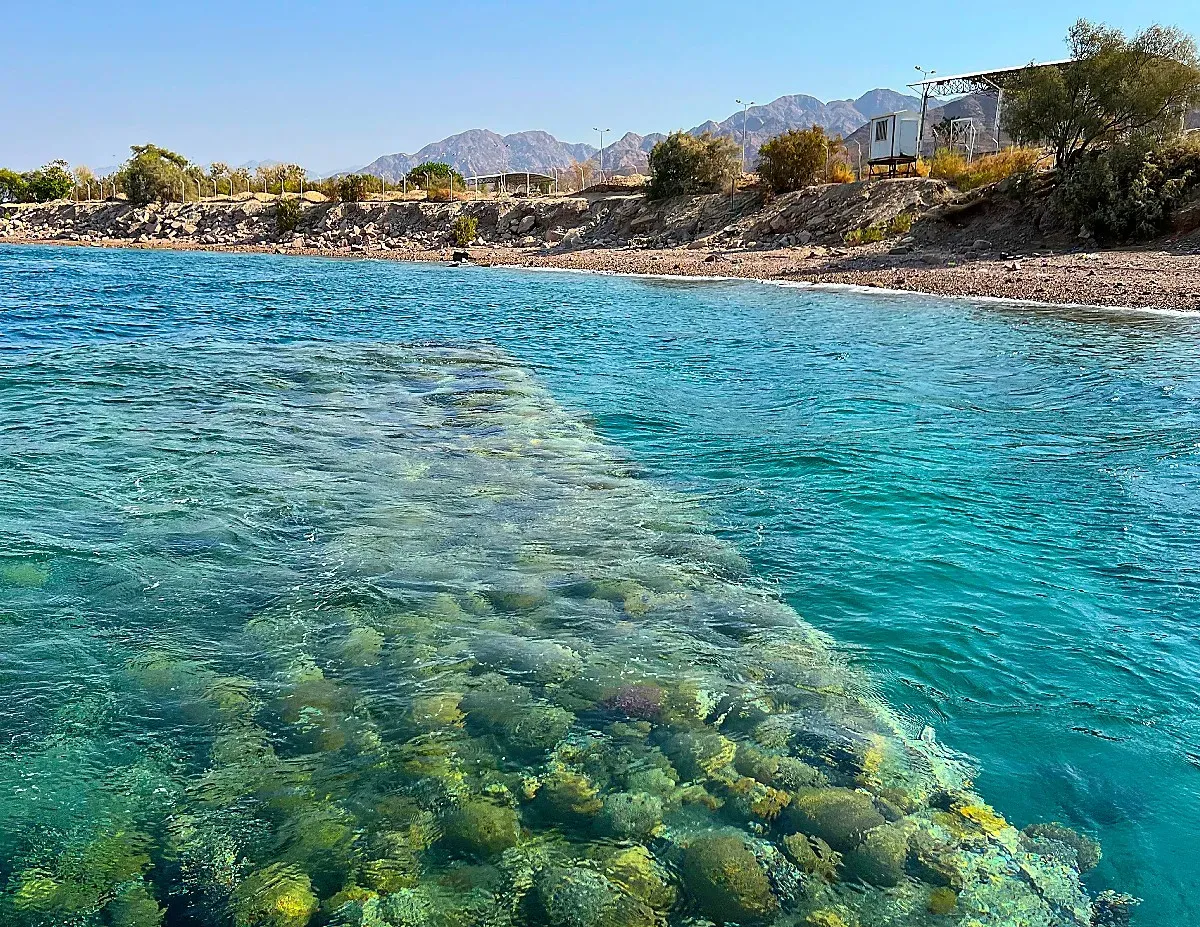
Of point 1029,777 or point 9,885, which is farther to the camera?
point 1029,777

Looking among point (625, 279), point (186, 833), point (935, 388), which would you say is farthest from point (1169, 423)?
point (625, 279)

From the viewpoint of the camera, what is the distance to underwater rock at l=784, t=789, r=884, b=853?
415 centimetres

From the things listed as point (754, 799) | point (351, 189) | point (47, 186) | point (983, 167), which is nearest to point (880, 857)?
point (754, 799)

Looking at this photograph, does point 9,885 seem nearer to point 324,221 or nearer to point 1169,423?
point 1169,423

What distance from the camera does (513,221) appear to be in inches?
2336

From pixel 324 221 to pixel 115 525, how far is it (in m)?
63.0

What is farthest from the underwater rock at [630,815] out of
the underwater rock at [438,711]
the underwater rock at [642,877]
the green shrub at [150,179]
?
the green shrub at [150,179]

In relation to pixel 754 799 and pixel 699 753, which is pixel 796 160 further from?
pixel 754 799

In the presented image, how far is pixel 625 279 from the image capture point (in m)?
38.0

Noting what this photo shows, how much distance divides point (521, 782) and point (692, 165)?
54.6 m

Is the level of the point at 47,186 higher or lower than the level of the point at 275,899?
higher

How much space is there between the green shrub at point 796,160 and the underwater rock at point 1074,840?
1970 inches

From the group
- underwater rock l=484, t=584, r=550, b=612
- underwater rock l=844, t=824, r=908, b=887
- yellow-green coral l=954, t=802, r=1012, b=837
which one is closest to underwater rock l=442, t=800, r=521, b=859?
underwater rock l=844, t=824, r=908, b=887

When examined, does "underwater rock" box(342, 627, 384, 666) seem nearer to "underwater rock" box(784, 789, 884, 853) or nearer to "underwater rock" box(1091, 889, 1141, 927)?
"underwater rock" box(784, 789, 884, 853)
